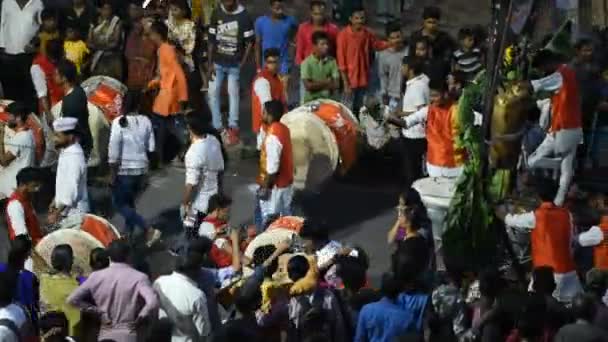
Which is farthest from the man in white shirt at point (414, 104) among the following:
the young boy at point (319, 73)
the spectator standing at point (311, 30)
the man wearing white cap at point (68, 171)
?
the man wearing white cap at point (68, 171)

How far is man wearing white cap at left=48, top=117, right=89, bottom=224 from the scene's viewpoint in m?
14.9

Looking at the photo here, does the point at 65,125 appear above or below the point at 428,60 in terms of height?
above

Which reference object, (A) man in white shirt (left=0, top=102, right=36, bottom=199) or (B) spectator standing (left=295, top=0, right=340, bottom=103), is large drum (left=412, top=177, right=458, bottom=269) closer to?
(B) spectator standing (left=295, top=0, right=340, bottom=103)

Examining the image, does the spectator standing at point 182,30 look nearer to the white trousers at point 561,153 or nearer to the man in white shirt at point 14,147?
the man in white shirt at point 14,147

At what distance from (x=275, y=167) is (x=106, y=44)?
4213 mm

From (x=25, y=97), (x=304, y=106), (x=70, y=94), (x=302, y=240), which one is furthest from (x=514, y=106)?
(x=25, y=97)

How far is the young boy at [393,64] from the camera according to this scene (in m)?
17.8

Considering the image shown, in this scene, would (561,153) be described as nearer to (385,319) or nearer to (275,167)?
(275,167)

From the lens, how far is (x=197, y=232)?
15242mm

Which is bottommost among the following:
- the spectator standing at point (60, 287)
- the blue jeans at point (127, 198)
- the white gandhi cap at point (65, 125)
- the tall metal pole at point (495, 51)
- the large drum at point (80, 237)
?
the blue jeans at point (127, 198)

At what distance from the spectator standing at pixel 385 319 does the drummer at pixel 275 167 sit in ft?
12.4

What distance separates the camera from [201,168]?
49.9 feet

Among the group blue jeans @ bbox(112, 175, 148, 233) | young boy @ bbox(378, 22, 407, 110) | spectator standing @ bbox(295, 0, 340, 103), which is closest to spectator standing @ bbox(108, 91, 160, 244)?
blue jeans @ bbox(112, 175, 148, 233)

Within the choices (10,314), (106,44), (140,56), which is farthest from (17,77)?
(10,314)
